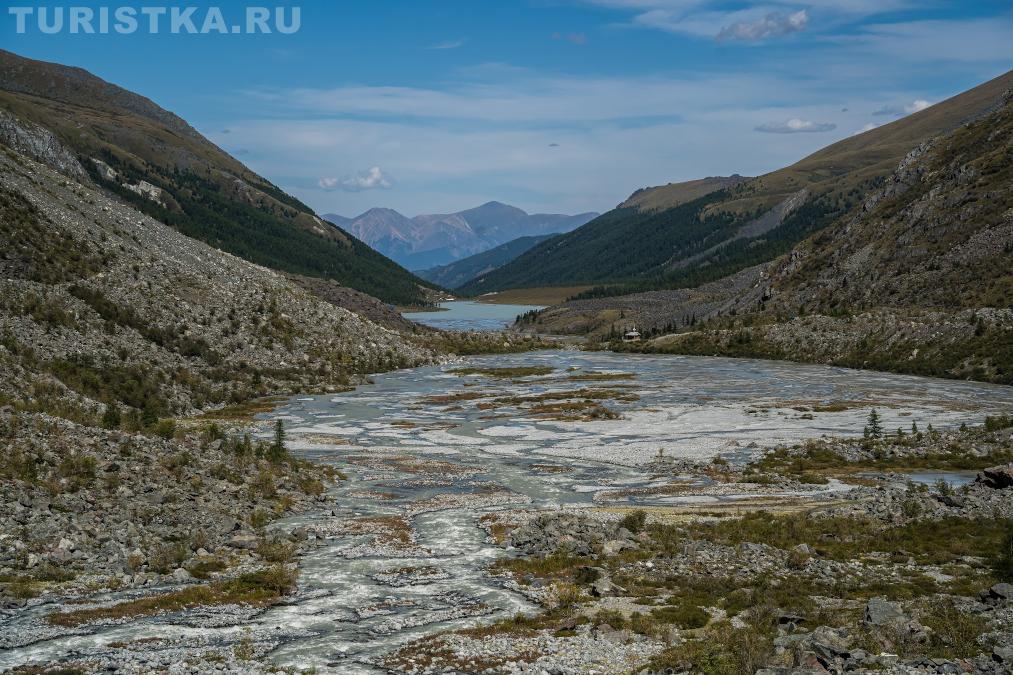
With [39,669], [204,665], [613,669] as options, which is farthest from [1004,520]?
[39,669]

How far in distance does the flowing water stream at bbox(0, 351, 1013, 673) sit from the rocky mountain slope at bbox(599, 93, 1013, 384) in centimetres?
801

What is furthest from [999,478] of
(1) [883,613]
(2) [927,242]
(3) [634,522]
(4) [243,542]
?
(2) [927,242]

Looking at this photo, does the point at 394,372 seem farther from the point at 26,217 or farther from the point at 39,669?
the point at 39,669

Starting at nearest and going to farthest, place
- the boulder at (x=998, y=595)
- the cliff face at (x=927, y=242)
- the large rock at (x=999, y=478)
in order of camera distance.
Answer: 1. the boulder at (x=998, y=595)
2. the large rock at (x=999, y=478)
3. the cliff face at (x=927, y=242)

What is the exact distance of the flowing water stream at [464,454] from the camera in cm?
2683

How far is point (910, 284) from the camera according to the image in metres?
134

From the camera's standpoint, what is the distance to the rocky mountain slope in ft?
362

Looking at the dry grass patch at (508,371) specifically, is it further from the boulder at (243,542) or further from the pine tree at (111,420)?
the boulder at (243,542)

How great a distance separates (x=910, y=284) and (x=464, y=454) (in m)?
99.3

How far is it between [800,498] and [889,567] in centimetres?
1462

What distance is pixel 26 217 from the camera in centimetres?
9100

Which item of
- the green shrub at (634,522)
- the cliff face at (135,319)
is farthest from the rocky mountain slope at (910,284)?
the green shrub at (634,522)

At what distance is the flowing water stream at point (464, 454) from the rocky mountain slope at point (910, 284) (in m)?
8.01

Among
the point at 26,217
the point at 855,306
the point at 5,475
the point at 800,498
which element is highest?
the point at 26,217
